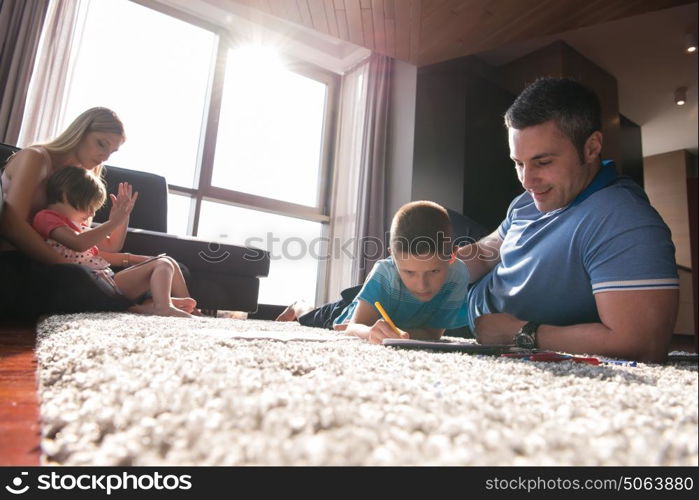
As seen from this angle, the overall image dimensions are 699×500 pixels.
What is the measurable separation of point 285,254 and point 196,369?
3543 mm

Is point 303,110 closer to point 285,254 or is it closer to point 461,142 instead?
point 285,254

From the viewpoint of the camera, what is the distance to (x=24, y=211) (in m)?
1.35

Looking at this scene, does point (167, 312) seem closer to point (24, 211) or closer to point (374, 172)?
point (24, 211)

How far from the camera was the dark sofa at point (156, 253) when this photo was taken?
50.4 inches

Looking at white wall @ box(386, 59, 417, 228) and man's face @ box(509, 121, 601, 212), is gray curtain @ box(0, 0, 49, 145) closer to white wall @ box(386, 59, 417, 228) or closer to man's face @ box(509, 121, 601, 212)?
white wall @ box(386, 59, 417, 228)

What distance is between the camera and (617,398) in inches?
12.6

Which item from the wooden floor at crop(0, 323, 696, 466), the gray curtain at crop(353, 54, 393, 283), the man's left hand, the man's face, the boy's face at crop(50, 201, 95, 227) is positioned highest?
the gray curtain at crop(353, 54, 393, 283)

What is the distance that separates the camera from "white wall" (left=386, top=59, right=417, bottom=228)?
3.66 meters

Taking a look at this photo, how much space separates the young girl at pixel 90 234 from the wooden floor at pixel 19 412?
3.17 ft

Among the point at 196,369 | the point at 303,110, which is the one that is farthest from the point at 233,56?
the point at 196,369

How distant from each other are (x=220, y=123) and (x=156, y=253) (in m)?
2.03

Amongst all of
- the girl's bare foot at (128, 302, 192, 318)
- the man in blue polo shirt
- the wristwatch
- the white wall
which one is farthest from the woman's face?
the white wall

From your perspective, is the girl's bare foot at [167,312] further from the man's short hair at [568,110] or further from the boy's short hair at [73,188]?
the man's short hair at [568,110]
